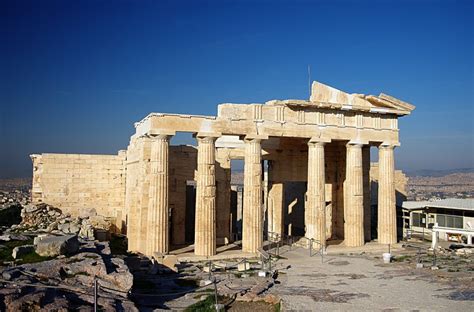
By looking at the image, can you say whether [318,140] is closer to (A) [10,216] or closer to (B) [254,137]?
(B) [254,137]

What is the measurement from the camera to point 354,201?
2784 cm

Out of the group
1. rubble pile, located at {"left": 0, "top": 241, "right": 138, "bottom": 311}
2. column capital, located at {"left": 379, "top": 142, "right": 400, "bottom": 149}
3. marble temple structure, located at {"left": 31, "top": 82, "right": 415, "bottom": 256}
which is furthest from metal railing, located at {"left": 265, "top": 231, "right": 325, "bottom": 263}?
rubble pile, located at {"left": 0, "top": 241, "right": 138, "bottom": 311}

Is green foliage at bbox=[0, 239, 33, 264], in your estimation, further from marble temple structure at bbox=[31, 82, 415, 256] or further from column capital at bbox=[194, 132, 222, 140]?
column capital at bbox=[194, 132, 222, 140]

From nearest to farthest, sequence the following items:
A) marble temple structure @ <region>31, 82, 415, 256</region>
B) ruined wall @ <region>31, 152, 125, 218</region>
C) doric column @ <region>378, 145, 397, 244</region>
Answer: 1. marble temple structure @ <region>31, 82, 415, 256</region>
2. doric column @ <region>378, 145, 397, 244</region>
3. ruined wall @ <region>31, 152, 125, 218</region>

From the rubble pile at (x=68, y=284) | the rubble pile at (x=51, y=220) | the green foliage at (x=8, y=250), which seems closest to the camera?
the rubble pile at (x=68, y=284)

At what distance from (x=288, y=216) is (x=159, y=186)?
1604 cm

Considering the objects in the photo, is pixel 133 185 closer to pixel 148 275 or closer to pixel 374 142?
pixel 148 275

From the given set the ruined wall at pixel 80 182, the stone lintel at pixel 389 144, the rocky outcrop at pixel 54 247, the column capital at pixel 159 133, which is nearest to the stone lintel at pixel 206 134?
the column capital at pixel 159 133

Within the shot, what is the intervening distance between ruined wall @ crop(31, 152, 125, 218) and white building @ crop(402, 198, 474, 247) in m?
20.4

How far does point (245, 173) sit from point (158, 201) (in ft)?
16.9

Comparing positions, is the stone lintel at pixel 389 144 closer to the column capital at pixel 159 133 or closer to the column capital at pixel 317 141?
the column capital at pixel 317 141

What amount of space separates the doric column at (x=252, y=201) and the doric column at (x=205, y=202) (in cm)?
200

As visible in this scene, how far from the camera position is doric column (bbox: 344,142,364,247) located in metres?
27.8

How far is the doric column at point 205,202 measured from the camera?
23.8m
